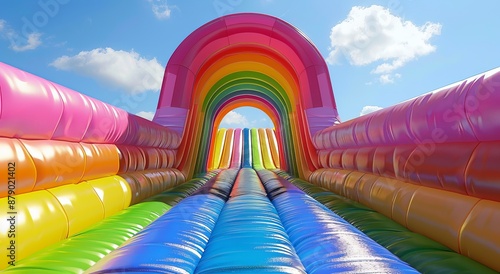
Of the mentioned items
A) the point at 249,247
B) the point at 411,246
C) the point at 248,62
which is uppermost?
the point at 248,62

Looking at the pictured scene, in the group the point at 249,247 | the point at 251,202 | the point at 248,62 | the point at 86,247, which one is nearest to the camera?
the point at 249,247

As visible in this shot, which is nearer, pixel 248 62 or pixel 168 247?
pixel 168 247

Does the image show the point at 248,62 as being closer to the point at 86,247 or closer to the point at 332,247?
the point at 86,247

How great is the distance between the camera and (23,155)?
52.5 inches

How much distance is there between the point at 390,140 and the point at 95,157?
176 centimetres

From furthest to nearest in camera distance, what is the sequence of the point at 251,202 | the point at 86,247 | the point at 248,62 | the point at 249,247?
the point at 248,62 → the point at 251,202 → the point at 86,247 → the point at 249,247

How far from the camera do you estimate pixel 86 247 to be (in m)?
1.26

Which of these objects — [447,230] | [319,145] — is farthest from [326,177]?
[447,230]

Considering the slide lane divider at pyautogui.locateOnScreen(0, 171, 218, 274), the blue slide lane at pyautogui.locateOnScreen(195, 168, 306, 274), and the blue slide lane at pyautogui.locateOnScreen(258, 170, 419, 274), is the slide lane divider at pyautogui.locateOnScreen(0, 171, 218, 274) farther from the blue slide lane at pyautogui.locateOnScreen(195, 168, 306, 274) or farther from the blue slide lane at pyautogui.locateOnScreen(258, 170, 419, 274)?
the blue slide lane at pyautogui.locateOnScreen(258, 170, 419, 274)

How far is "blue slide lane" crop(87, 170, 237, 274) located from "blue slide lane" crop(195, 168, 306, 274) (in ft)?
0.15

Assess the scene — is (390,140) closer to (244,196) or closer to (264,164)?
(244,196)

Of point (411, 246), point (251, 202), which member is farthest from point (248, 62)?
point (411, 246)

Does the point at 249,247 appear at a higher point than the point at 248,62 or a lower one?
lower

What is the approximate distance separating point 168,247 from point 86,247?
371 millimetres
